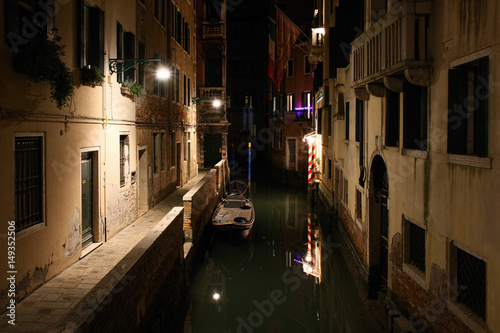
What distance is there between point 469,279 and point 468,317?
1.58 ft

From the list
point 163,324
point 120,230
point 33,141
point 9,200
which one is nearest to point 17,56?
point 33,141

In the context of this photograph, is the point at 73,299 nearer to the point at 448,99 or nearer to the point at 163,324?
the point at 163,324

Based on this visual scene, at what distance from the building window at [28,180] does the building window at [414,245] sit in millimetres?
6138

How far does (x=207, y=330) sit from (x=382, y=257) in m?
4.03

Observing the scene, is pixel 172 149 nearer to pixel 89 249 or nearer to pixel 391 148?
pixel 89 249

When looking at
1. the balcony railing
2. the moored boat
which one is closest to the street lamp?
the moored boat

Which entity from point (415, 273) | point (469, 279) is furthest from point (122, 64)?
point (469, 279)

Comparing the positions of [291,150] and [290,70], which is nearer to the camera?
[290,70]

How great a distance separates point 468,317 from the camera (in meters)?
4.76

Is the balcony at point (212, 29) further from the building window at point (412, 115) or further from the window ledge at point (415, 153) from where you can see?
the window ledge at point (415, 153)

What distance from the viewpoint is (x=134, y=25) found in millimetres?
11695

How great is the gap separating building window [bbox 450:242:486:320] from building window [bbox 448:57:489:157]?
128cm

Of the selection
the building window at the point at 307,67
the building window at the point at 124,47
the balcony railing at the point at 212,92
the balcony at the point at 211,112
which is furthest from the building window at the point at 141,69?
the building window at the point at 307,67

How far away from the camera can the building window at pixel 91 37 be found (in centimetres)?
812
